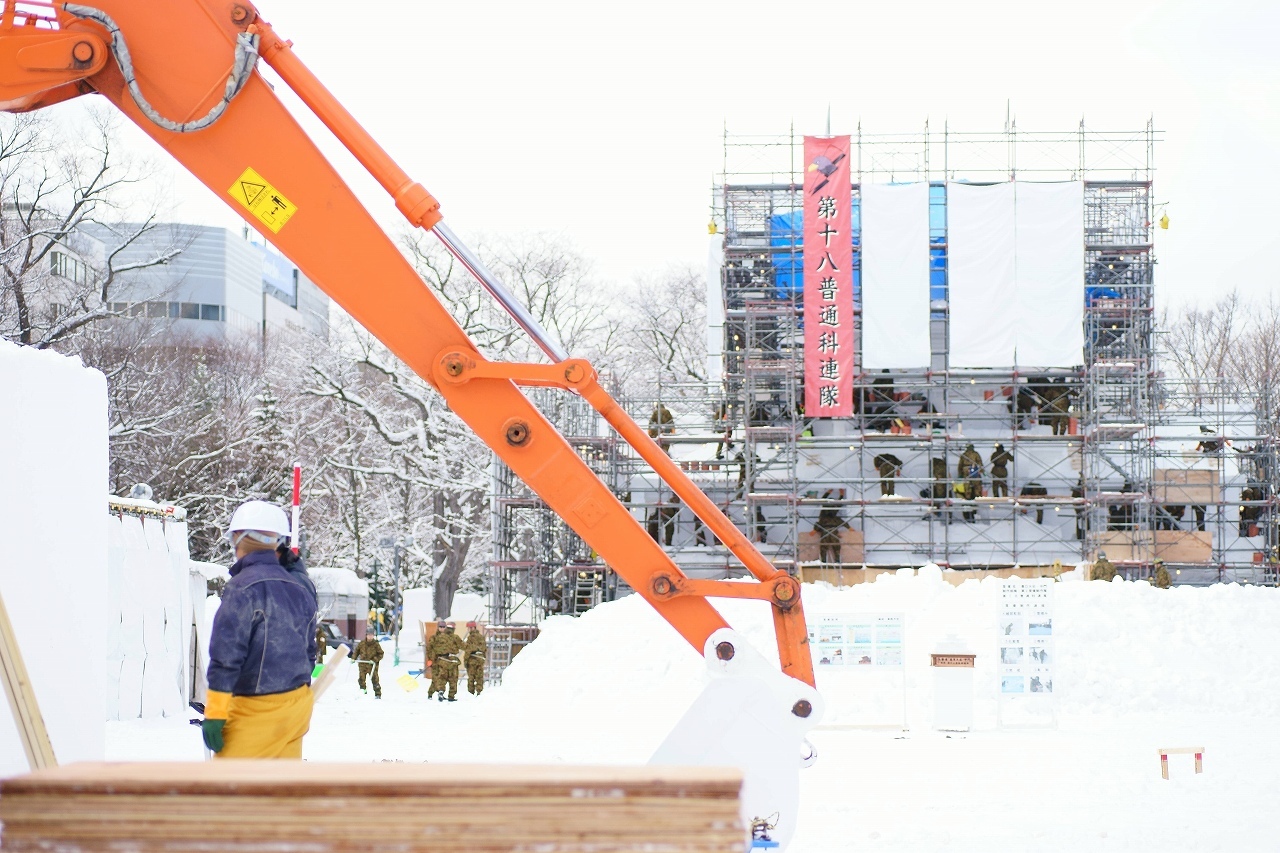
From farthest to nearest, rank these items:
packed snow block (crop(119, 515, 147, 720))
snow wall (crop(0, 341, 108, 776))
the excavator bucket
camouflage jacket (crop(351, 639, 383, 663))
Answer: camouflage jacket (crop(351, 639, 383, 663)), packed snow block (crop(119, 515, 147, 720)), snow wall (crop(0, 341, 108, 776)), the excavator bucket

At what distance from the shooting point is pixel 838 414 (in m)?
38.1

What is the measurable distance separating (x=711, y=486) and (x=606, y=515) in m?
31.6

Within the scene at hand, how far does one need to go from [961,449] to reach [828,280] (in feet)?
19.7

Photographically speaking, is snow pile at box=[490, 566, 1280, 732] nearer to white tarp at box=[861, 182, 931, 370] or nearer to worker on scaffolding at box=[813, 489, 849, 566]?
worker on scaffolding at box=[813, 489, 849, 566]

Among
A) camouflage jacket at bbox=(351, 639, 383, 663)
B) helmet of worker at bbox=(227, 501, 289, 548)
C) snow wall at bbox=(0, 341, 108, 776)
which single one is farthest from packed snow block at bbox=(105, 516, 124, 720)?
helmet of worker at bbox=(227, 501, 289, 548)

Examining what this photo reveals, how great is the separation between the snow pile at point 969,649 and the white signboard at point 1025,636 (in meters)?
0.27

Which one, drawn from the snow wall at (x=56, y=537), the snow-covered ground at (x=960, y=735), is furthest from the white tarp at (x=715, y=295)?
the snow wall at (x=56, y=537)

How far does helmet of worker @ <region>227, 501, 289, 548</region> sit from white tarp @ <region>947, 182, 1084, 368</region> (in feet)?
112

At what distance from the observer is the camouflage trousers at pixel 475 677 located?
2469cm

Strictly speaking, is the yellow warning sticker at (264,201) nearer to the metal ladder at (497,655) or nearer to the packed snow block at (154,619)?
the packed snow block at (154,619)

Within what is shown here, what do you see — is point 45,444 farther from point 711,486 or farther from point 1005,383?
point 1005,383

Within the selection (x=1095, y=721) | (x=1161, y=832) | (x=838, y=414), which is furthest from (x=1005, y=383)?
(x=1161, y=832)

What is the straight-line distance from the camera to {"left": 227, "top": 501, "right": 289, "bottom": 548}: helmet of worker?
20.8 feet

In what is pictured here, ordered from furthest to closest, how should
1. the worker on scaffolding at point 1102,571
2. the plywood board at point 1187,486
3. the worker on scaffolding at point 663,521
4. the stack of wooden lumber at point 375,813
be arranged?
1. the plywood board at point 1187,486
2. the worker on scaffolding at point 663,521
3. the worker on scaffolding at point 1102,571
4. the stack of wooden lumber at point 375,813
